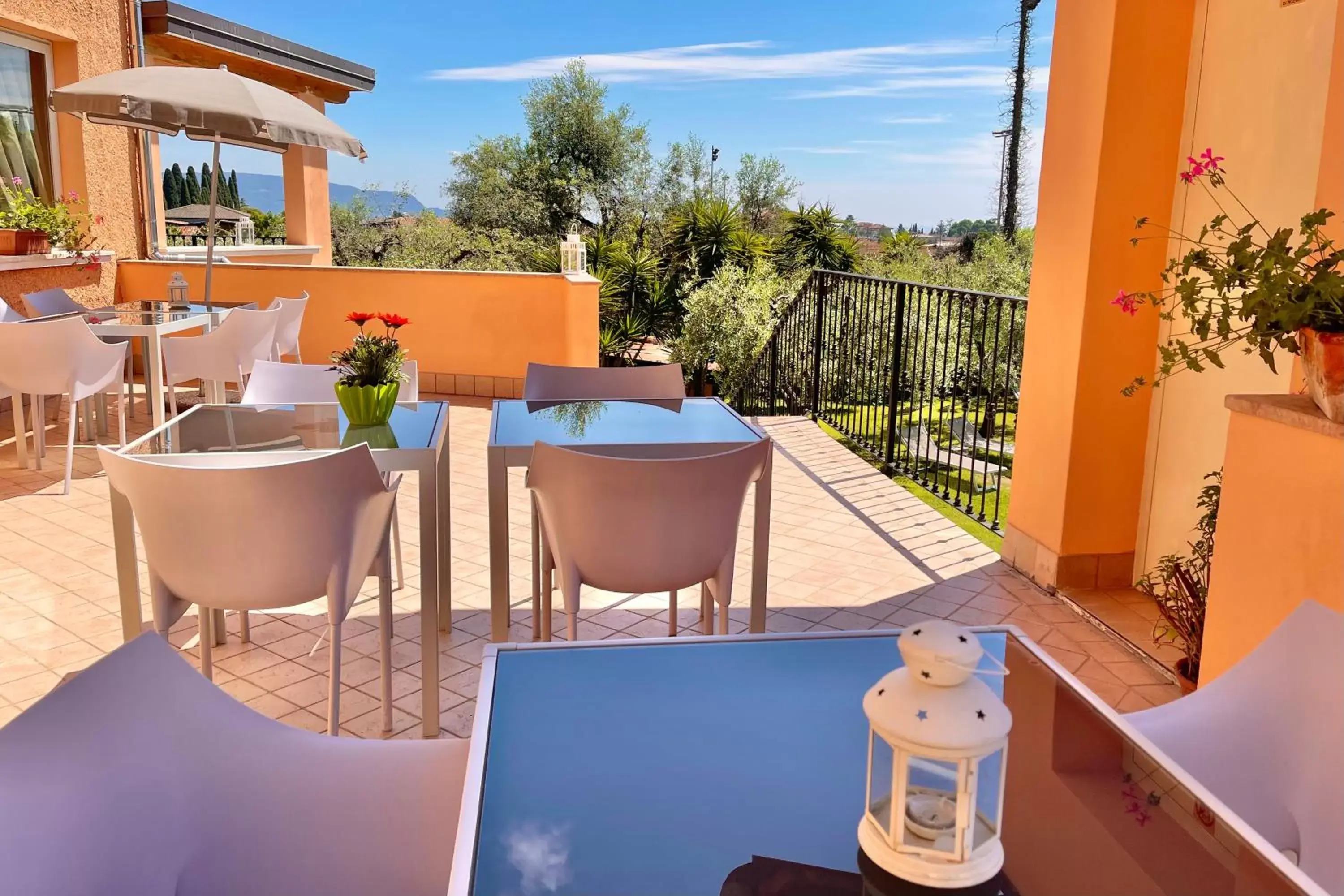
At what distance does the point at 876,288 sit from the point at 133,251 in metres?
6.08

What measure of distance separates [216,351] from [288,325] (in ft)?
3.47

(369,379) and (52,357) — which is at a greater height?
(369,379)

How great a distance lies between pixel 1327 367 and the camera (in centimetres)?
208

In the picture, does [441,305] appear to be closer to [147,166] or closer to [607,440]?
[147,166]

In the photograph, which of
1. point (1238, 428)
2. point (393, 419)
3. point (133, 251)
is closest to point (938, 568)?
point (1238, 428)

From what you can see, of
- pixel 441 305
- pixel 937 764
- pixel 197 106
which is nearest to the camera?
pixel 937 764

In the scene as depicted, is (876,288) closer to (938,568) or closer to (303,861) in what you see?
(938,568)

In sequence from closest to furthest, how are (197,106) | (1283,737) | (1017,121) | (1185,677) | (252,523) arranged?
1. (1283,737)
2. (252,523)
3. (1185,677)
4. (197,106)
5. (1017,121)

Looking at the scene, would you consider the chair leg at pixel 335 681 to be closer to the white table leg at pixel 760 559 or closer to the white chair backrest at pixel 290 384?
the white table leg at pixel 760 559

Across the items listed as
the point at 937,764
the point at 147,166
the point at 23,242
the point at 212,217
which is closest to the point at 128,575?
the point at 937,764

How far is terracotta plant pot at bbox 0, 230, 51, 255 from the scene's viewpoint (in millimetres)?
5996

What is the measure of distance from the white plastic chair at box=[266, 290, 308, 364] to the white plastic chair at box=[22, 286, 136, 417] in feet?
2.75

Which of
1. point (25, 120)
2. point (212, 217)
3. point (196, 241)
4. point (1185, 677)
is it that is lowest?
point (1185, 677)

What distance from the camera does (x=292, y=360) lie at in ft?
25.9
